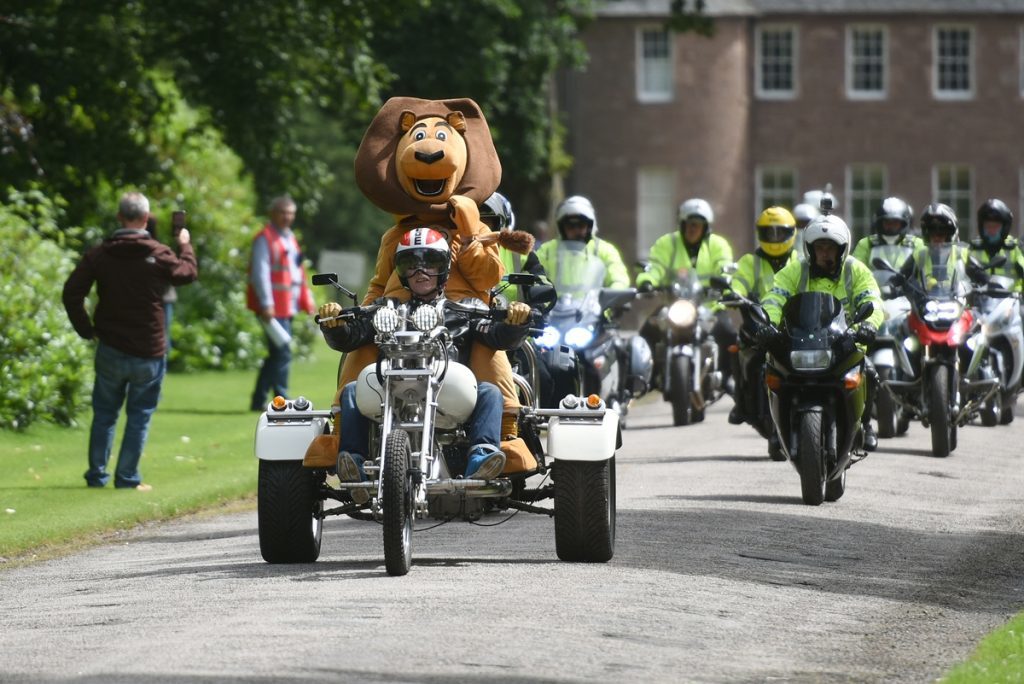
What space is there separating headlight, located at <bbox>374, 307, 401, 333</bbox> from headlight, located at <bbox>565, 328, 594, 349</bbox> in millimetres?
6876

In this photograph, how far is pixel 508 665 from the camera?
324 inches

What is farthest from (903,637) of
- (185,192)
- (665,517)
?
(185,192)

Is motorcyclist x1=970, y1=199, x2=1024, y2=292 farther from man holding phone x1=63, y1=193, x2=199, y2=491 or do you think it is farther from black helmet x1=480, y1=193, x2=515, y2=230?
man holding phone x1=63, y1=193, x2=199, y2=491

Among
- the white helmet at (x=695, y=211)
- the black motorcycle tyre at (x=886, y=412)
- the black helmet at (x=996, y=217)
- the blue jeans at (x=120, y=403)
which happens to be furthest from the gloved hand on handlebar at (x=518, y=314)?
the black helmet at (x=996, y=217)

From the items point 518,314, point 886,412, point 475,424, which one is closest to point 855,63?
point 886,412

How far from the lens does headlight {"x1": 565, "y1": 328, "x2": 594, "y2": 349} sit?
17812mm

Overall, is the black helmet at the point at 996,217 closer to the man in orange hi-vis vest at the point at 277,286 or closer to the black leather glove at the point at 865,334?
the man in orange hi-vis vest at the point at 277,286

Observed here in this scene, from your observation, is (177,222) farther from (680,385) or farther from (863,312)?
(680,385)

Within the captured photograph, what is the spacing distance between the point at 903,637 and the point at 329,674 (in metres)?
2.72

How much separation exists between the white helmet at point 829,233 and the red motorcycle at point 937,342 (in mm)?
3148

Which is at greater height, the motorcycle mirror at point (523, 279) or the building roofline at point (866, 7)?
the building roofline at point (866, 7)

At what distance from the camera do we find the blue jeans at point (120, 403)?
15.7 metres

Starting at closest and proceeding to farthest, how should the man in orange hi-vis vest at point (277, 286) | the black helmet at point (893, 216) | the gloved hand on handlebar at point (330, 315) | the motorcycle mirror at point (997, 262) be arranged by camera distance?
the gloved hand on handlebar at point (330, 315)
the motorcycle mirror at point (997, 262)
the black helmet at point (893, 216)
the man in orange hi-vis vest at point (277, 286)

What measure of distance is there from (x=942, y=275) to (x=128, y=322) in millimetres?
6940
